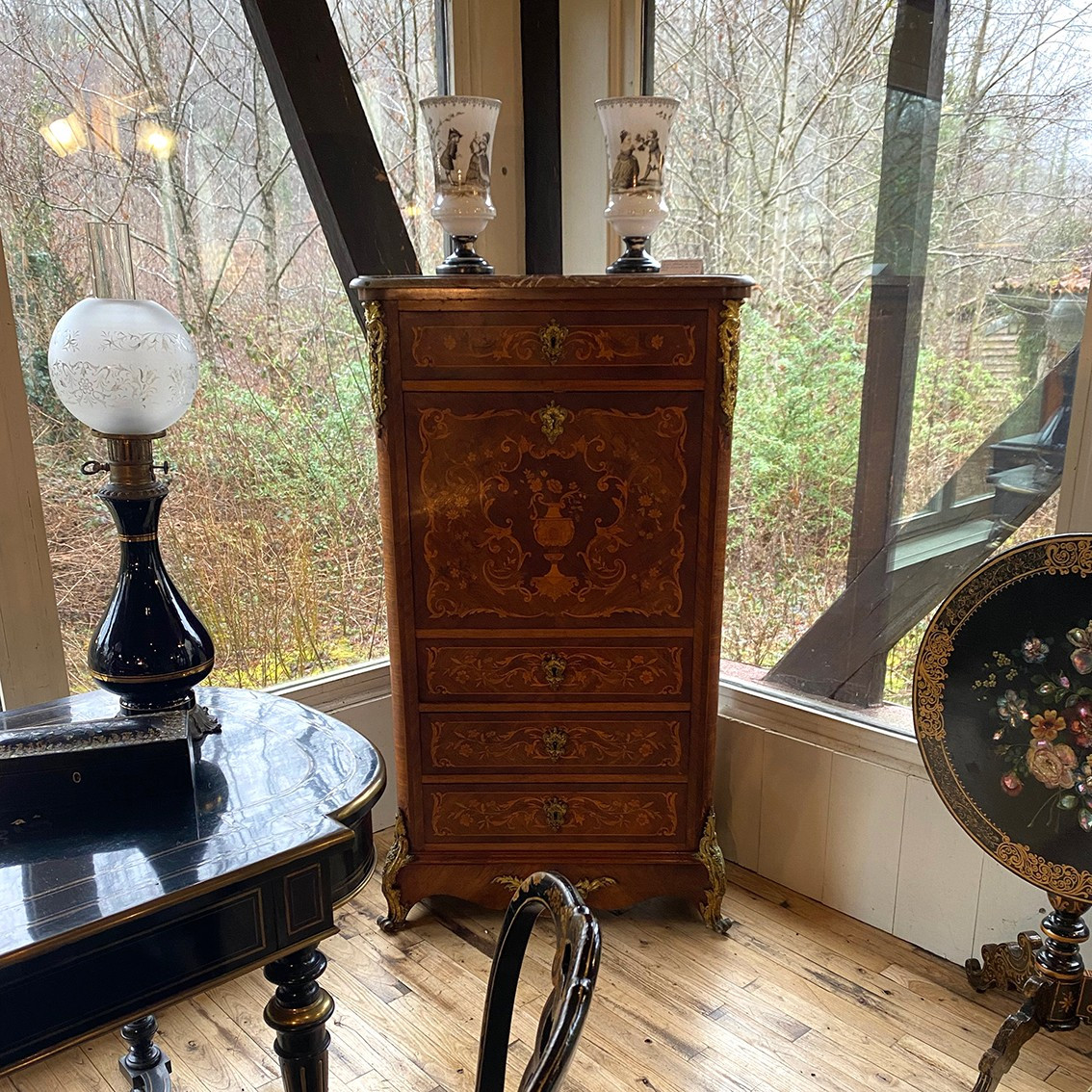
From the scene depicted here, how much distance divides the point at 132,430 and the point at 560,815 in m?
1.23

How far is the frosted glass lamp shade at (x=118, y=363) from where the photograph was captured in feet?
4.17

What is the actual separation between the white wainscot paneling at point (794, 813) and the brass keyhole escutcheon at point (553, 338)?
110 cm

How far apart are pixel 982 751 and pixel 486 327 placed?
3.85 feet

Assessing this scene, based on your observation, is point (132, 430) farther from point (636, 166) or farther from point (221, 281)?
point (636, 166)

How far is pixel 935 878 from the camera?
207 centimetres

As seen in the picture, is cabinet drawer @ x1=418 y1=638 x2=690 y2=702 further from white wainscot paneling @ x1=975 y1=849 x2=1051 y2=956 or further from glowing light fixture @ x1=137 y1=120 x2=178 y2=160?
glowing light fixture @ x1=137 y1=120 x2=178 y2=160

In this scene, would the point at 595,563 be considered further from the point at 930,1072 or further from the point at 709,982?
the point at 930,1072

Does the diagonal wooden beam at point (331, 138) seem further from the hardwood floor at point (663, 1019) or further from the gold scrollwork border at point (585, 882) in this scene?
the hardwood floor at point (663, 1019)

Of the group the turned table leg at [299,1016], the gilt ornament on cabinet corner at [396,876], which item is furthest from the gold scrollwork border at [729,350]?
the turned table leg at [299,1016]

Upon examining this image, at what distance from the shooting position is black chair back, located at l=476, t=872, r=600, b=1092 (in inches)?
24.4

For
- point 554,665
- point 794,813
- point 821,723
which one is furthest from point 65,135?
point 794,813

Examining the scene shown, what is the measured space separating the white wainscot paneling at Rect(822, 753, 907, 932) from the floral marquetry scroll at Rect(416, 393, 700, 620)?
61 cm

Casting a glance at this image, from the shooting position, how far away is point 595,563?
1.97 metres

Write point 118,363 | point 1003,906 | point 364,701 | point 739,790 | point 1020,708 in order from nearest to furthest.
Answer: point 118,363 → point 1020,708 → point 1003,906 → point 739,790 → point 364,701
